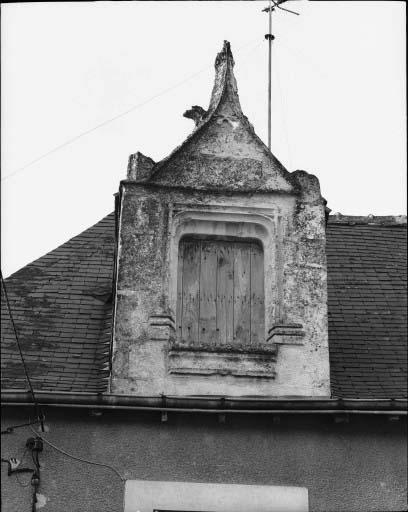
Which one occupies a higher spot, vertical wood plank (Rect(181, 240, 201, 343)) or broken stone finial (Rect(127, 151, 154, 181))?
broken stone finial (Rect(127, 151, 154, 181))

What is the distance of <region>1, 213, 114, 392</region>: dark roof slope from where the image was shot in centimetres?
983

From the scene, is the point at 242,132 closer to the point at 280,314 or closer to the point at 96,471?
the point at 280,314

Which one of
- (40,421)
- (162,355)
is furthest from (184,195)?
(40,421)

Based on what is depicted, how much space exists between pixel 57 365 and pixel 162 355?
3.43 feet

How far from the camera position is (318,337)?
396 inches

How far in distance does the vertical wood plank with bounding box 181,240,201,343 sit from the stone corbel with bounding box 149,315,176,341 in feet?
0.73

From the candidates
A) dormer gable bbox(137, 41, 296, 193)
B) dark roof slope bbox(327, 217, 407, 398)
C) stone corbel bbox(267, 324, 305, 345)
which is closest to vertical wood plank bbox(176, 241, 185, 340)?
dormer gable bbox(137, 41, 296, 193)

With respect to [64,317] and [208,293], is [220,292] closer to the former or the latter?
[208,293]

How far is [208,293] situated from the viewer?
10.5 m

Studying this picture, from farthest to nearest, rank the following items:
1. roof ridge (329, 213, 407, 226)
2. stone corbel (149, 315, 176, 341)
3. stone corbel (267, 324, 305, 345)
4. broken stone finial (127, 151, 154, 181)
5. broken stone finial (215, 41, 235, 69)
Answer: roof ridge (329, 213, 407, 226) < broken stone finial (215, 41, 235, 69) < broken stone finial (127, 151, 154, 181) < stone corbel (267, 324, 305, 345) < stone corbel (149, 315, 176, 341)

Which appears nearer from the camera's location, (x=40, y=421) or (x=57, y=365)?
(x=40, y=421)

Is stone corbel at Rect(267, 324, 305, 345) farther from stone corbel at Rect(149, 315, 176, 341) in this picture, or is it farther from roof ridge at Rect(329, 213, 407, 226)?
roof ridge at Rect(329, 213, 407, 226)

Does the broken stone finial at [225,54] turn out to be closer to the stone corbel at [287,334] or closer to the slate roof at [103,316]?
the slate roof at [103,316]

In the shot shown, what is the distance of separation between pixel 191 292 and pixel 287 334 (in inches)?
44.2
